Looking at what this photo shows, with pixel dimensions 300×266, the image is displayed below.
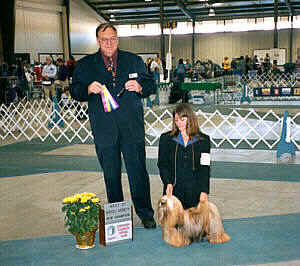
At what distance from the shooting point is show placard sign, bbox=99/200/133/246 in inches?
99.5

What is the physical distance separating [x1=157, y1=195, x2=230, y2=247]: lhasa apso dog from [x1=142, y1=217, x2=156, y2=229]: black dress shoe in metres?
0.26

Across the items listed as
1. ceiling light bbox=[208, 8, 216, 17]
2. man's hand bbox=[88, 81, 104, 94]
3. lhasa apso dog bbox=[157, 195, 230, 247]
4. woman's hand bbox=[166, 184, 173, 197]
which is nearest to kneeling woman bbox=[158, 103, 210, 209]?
woman's hand bbox=[166, 184, 173, 197]

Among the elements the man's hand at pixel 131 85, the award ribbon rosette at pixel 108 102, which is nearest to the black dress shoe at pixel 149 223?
the award ribbon rosette at pixel 108 102

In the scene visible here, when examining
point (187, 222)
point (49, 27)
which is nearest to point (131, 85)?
point (187, 222)

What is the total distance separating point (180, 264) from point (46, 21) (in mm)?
20143

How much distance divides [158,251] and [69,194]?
1.65 metres

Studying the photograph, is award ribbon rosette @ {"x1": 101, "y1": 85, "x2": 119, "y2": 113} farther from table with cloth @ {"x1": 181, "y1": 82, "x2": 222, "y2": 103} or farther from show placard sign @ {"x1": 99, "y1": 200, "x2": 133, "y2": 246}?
table with cloth @ {"x1": 181, "y1": 82, "x2": 222, "y2": 103}

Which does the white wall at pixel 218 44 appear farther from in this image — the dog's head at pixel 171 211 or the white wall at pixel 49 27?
the dog's head at pixel 171 211

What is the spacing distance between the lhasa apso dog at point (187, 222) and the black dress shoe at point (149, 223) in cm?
26

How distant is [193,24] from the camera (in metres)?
26.0

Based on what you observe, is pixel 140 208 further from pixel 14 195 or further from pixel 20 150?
pixel 20 150

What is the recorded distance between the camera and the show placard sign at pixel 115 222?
2.53m

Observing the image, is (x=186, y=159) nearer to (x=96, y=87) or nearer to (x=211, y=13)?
(x=96, y=87)

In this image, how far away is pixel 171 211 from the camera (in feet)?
7.64
